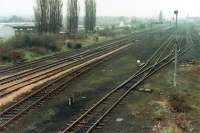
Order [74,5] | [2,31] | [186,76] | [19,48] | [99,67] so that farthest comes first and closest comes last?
[74,5] → [2,31] → [19,48] → [99,67] → [186,76]

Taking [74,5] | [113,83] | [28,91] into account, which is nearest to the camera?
[28,91]

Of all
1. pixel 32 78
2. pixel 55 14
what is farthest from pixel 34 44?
pixel 32 78

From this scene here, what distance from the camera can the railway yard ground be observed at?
584 inches

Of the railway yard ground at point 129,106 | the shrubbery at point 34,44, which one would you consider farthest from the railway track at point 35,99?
the shrubbery at point 34,44

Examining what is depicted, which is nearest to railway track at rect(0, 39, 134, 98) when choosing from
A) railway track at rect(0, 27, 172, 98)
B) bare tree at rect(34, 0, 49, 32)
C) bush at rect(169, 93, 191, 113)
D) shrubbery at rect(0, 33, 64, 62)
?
railway track at rect(0, 27, 172, 98)

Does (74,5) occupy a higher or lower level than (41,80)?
higher

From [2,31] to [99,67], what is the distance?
28.5 metres

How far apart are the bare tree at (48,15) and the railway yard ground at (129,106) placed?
98.5 ft

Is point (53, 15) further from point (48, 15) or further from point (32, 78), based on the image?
point (32, 78)

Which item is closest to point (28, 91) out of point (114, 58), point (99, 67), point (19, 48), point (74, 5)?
point (99, 67)

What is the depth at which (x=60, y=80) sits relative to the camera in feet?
79.6

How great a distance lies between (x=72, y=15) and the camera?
70.2 m

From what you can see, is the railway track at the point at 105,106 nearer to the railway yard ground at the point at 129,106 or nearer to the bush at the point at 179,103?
the railway yard ground at the point at 129,106

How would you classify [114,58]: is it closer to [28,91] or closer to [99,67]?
[99,67]
